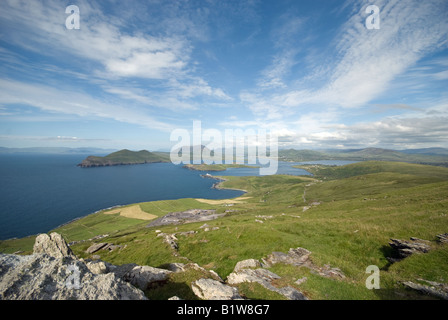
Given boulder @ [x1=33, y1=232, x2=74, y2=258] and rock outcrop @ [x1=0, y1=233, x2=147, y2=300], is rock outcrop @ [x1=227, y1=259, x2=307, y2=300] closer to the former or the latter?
rock outcrop @ [x1=0, y1=233, x2=147, y2=300]

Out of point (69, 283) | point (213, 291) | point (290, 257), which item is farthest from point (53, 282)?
point (290, 257)

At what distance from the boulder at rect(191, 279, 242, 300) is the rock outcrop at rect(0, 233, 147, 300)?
4.64 m

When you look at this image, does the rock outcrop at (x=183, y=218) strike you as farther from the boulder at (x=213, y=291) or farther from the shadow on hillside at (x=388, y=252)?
the boulder at (x=213, y=291)

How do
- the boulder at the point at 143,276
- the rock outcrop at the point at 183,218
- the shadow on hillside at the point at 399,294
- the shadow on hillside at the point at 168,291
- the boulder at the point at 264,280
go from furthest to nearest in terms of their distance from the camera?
the rock outcrop at the point at 183,218 → the boulder at the point at 143,276 → the boulder at the point at 264,280 → the shadow on hillside at the point at 168,291 → the shadow on hillside at the point at 399,294

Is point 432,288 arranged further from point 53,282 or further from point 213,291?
point 53,282

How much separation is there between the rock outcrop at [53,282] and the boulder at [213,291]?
4643 millimetres

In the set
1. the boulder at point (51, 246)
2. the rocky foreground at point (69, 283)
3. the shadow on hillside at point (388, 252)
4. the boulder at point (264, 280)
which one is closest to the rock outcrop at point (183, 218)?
the boulder at point (264, 280)

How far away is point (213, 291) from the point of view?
13.5 meters

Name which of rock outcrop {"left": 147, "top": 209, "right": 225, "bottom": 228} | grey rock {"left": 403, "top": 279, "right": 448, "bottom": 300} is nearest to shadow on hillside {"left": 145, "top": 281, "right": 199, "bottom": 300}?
grey rock {"left": 403, "top": 279, "right": 448, "bottom": 300}

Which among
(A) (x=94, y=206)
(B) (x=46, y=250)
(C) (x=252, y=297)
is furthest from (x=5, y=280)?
(A) (x=94, y=206)

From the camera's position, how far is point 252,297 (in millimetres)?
14258

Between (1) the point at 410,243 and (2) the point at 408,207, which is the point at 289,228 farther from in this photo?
(2) the point at 408,207

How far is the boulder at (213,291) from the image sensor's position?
13.0 metres

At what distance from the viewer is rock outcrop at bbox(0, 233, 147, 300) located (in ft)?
31.4
